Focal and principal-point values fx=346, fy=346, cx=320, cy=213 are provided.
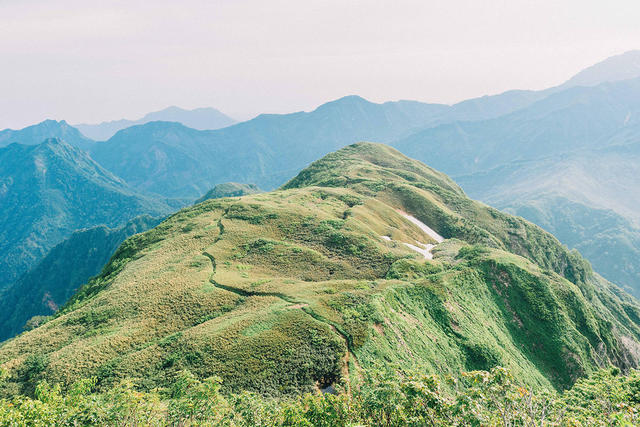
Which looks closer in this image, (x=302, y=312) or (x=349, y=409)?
(x=349, y=409)

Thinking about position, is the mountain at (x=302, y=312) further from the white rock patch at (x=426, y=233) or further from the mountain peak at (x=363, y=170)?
the mountain peak at (x=363, y=170)

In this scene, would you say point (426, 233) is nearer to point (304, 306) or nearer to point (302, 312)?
point (304, 306)

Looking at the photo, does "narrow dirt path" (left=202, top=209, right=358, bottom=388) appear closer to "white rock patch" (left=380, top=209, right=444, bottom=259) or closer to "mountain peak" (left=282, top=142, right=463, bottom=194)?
"white rock patch" (left=380, top=209, right=444, bottom=259)

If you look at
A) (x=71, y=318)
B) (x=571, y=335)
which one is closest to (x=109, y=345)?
(x=71, y=318)

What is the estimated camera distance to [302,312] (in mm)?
34219

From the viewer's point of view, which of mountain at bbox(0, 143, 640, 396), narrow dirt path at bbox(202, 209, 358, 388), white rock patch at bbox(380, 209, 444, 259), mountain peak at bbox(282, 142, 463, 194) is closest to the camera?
mountain at bbox(0, 143, 640, 396)

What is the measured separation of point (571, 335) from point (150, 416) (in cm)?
5630

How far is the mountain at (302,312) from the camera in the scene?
96.7 feet

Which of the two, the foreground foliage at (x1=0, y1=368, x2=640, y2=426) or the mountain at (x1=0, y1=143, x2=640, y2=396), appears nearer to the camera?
the foreground foliage at (x1=0, y1=368, x2=640, y2=426)

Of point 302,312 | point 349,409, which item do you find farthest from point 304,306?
point 349,409

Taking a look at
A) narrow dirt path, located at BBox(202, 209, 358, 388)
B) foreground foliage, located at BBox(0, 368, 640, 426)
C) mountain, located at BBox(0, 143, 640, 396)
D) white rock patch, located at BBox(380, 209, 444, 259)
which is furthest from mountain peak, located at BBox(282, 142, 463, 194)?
foreground foliage, located at BBox(0, 368, 640, 426)

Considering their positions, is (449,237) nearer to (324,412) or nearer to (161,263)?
(161,263)

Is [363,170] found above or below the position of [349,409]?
above

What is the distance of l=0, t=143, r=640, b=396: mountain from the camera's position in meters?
29.5
